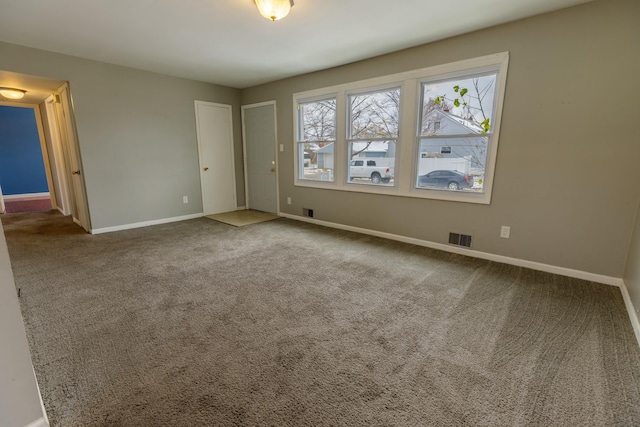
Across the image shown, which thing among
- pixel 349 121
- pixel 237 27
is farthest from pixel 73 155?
pixel 349 121

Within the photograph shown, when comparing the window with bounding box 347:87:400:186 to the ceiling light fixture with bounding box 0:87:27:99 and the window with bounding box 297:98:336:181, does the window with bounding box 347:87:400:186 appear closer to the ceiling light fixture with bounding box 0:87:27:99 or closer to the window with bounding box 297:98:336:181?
the window with bounding box 297:98:336:181

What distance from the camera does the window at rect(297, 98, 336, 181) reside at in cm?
455

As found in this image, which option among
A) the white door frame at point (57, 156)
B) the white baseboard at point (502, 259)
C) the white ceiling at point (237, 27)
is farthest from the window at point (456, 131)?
the white door frame at point (57, 156)

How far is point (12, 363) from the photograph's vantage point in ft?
3.56

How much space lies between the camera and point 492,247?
10.5ft

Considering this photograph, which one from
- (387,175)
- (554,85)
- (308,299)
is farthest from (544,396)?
(387,175)

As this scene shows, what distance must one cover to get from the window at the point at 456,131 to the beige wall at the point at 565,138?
8.0 inches

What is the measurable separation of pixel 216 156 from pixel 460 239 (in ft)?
15.1

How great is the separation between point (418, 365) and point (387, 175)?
2784mm

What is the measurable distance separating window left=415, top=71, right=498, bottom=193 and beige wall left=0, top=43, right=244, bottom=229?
13.2 feet

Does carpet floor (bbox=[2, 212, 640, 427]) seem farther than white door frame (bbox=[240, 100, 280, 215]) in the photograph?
No

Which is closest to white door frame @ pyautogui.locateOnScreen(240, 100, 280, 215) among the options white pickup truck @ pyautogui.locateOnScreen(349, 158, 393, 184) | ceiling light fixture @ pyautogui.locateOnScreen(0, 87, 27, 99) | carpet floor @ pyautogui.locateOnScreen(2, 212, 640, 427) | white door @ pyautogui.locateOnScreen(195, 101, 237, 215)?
white door @ pyautogui.locateOnScreen(195, 101, 237, 215)

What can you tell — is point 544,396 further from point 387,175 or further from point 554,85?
point 387,175

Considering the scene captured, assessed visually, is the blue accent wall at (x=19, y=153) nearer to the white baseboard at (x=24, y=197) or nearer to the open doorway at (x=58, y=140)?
the white baseboard at (x=24, y=197)
